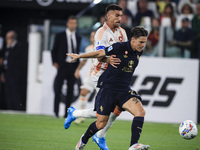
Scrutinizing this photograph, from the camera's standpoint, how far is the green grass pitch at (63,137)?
758cm

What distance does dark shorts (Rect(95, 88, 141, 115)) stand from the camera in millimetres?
6691

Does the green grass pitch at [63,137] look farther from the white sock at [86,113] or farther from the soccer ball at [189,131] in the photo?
the white sock at [86,113]

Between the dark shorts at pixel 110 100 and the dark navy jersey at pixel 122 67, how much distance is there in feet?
0.28

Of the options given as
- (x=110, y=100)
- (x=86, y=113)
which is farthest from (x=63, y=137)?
(x=110, y=100)

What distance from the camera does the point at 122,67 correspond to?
6793mm

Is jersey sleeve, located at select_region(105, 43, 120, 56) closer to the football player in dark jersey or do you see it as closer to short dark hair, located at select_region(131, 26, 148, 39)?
the football player in dark jersey

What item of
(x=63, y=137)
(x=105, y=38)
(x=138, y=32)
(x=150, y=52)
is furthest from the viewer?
(x=150, y=52)

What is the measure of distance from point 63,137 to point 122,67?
251 centimetres

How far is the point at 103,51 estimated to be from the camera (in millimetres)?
6914

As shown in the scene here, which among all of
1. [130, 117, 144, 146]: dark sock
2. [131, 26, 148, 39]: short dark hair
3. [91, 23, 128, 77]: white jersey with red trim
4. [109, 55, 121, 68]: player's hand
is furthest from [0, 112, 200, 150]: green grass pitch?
[131, 26, 148, 39]: short dark hair

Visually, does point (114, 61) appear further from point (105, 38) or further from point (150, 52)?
point (150, 52)

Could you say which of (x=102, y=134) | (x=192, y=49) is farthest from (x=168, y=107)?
(x=102, y=134)

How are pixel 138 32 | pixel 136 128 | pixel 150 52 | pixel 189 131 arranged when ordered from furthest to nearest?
pixel 150 52
pixel 189 131
pixel 138 32
pixel 136 128

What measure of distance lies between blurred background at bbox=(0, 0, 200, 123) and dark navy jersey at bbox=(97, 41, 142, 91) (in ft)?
22.1
